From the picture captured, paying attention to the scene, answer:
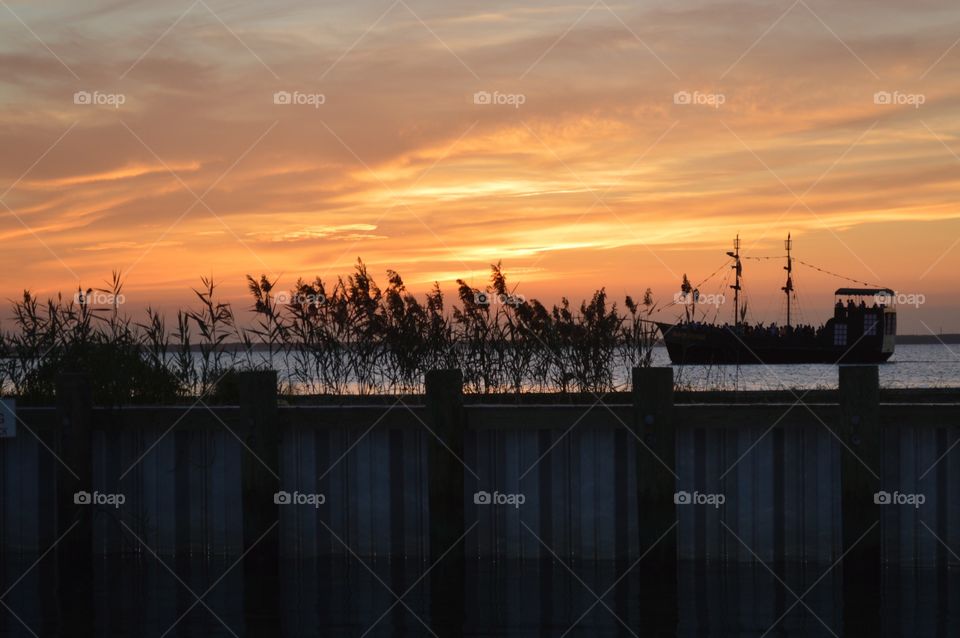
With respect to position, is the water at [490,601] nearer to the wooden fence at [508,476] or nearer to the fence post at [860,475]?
the fence post at [860,475]

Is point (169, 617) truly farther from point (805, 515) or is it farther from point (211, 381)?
point (805, 515)

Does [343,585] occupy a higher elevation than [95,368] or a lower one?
lower

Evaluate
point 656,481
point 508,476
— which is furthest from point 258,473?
point 656,481

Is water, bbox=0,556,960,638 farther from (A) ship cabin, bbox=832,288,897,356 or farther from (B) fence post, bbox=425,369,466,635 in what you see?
(A) ship cabin, bbox=832,288,897,356

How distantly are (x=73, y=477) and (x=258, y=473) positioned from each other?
204 cm

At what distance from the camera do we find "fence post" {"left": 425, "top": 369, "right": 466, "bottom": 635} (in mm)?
10445

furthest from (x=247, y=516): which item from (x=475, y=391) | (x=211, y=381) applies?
(x=475, y=391)

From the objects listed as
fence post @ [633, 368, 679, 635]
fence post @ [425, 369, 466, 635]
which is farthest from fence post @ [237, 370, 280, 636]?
fence post @ [633, 368, 679, 635]

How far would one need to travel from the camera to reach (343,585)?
10906 millimetres

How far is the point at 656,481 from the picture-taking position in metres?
10.3

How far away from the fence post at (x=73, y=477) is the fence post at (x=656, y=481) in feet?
18.9

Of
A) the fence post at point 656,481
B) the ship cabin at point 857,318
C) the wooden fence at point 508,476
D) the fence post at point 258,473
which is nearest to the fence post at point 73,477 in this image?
the wooden fence at point 508,476

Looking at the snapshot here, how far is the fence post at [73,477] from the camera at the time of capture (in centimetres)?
1106

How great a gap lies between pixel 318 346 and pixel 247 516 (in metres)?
7.02
